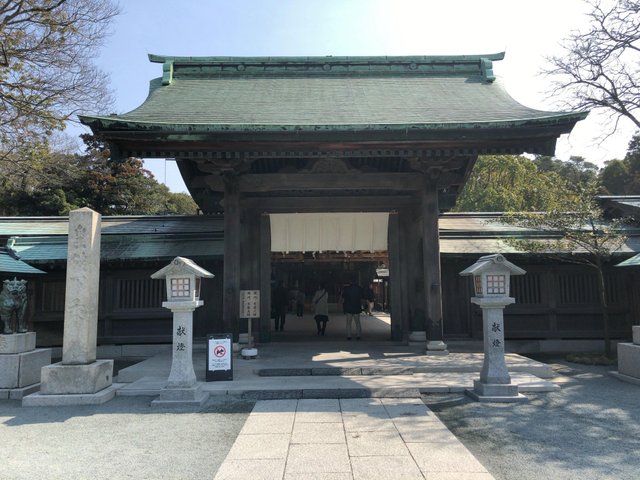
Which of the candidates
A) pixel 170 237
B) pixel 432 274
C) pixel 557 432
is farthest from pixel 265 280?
pixel 557 432

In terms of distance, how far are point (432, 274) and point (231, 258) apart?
4442 mm

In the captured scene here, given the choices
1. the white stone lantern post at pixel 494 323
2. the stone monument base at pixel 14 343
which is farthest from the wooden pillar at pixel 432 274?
the stone monument base at pixel 14 343

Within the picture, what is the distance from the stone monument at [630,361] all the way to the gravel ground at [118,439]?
6865 mm

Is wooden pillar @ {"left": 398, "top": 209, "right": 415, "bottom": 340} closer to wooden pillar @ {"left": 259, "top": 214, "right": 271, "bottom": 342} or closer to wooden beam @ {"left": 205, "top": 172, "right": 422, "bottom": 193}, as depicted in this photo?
wooden beam @ {"left": 205, "top": 172, "right": 422, "bottom": 193}

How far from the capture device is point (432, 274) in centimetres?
921

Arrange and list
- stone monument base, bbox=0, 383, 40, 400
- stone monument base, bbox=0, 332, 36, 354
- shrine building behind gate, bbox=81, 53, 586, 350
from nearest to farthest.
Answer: stone monument base, bbox=0, 383, 40, 400 → stone monument base, bbox=0, 332, 36, 354 → shrine building behind gate, bbox=81, 53, 586, 350

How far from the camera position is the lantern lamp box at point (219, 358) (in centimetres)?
728

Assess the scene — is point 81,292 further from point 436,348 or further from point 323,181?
point 436,348

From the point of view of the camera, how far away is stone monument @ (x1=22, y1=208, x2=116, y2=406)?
646 cm

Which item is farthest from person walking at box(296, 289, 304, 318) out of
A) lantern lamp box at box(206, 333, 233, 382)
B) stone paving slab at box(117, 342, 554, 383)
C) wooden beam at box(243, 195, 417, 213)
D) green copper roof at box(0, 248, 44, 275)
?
lantern lamp box at box(206, 333, 233, 382)

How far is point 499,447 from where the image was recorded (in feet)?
15.0

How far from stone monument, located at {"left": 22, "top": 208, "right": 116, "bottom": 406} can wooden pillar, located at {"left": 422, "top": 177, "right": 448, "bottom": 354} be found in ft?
20.6

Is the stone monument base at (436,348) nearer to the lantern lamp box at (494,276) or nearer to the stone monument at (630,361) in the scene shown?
the lantern lamp box at (494,276)

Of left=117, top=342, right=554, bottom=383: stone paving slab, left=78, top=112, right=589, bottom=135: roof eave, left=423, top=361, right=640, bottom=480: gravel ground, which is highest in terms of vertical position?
left=78, top=112, right=589, bottom=135: roof eave
